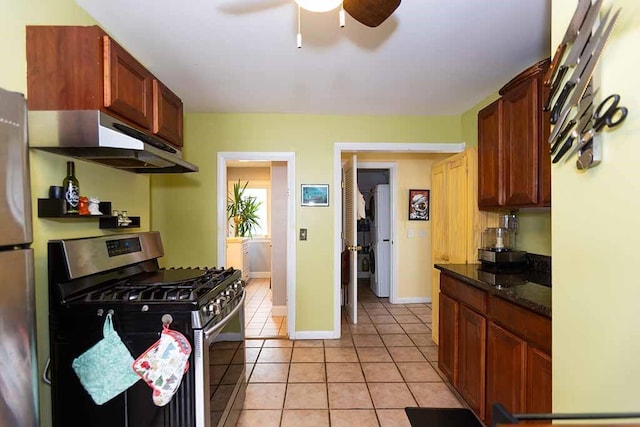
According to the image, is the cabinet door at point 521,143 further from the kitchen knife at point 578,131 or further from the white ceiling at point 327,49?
the kitchen knife at point 578,131

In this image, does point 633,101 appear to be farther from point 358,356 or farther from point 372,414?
point 358,356

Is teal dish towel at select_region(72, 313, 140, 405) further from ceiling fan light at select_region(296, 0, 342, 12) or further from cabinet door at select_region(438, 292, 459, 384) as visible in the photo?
cabinet door at select_region(438, 292, 459, 384)

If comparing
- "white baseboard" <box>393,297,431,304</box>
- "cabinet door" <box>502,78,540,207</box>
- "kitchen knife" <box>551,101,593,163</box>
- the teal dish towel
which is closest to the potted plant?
"white baseboard" <box>393,297,431,304</box>

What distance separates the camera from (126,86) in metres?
1.51

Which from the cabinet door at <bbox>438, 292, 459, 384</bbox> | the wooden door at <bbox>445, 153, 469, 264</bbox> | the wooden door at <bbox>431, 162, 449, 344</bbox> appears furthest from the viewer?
the wooden door at <bbox>431, 162, 449, 344</bbox>

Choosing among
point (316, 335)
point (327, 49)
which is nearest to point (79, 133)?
point (327, 49)

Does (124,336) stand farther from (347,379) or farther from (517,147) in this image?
(517,147)

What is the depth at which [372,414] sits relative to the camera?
200cm

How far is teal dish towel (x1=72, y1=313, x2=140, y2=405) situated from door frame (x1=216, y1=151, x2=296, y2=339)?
182cm

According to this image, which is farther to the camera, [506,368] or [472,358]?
[472,358]

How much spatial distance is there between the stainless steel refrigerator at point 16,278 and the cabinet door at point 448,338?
7.42ft

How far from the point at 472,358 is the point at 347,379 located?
1.01 meters

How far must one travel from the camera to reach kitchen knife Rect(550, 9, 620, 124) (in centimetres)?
83

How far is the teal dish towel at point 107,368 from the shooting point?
129 cm
